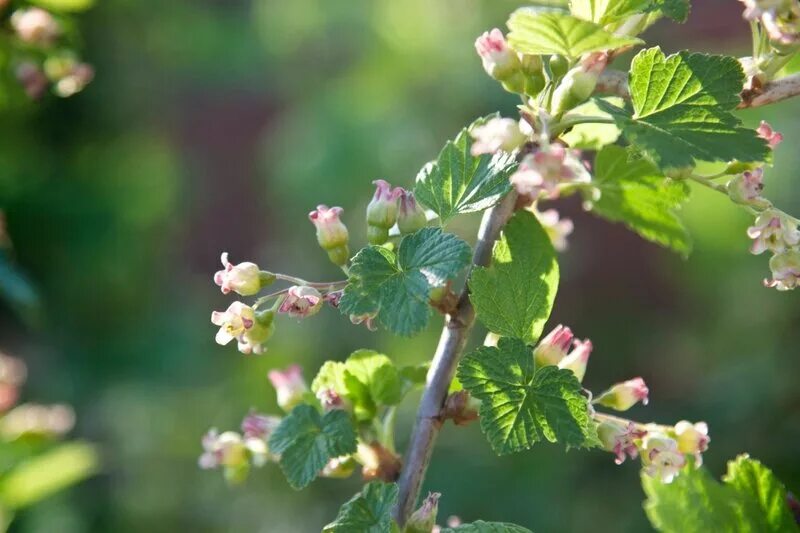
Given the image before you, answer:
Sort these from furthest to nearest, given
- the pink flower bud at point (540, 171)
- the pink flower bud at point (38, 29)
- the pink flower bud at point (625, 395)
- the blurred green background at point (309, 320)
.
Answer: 1. the blurred green background at point (309, 320)
2. the pink flower bud at point (38, 29)
3. the pink flower bud at point (625, 395)
4. the pink flower bud at point (540, 171)

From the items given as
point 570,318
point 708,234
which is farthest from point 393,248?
point 570,318

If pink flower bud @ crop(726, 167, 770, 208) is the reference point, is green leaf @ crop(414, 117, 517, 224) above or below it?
above

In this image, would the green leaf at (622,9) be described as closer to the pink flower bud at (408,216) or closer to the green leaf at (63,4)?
the pink flower bud at (408,216)

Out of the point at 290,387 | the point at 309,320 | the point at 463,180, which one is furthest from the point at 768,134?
the point at 309,320

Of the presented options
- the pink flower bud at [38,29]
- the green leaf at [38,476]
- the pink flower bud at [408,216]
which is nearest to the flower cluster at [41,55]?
the pink flower bud at [38,29]

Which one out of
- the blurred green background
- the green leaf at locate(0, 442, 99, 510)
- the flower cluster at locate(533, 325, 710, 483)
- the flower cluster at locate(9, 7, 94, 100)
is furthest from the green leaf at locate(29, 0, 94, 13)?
the blurred green background

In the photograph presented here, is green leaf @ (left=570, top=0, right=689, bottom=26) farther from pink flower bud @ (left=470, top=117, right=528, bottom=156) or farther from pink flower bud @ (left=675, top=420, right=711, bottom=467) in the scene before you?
pink flower bud @ (left=675, top=420, right=711, bottom=467)

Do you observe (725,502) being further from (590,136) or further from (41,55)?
(41,55)
